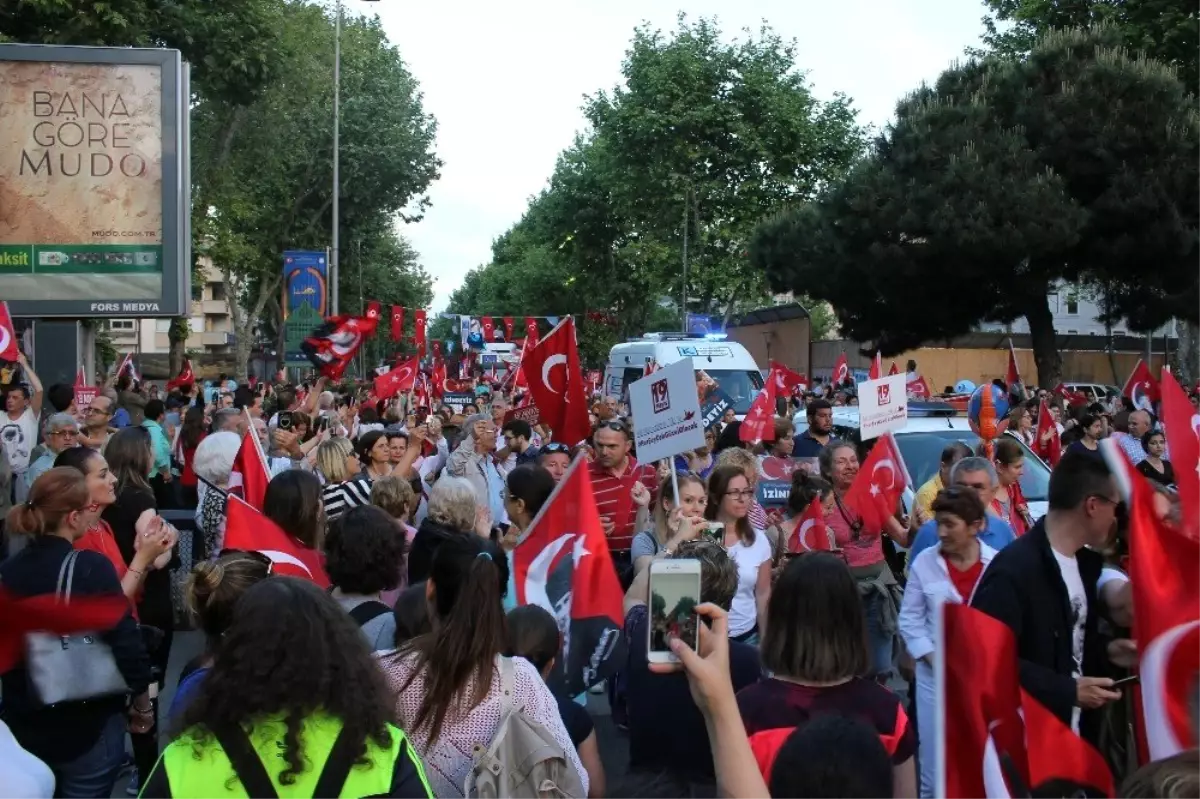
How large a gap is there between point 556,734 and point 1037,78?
29116 mm

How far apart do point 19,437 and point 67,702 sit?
6688mm

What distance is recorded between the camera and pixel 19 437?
419 inches

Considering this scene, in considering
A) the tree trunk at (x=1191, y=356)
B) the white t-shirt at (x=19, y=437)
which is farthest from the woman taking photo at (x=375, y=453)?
the tree trunk at (x=1191, y=356)

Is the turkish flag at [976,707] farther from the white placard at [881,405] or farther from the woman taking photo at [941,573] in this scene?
the white placard at [881,405]

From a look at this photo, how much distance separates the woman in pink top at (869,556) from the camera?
7.38 meters

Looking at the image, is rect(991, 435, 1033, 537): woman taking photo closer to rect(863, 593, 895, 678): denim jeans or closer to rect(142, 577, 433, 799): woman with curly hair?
rect(863, 593, 895, 678): denim jeans

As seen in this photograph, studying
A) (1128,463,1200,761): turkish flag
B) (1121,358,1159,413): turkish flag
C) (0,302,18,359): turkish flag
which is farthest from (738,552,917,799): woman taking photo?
(1121,358,1159,413): turkish flag

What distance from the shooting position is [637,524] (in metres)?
7.94

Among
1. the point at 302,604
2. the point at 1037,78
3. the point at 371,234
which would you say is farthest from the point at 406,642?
the point at 371,234

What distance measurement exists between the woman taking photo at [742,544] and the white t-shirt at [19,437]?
586 cm

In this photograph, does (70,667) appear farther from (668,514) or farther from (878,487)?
(878,487)

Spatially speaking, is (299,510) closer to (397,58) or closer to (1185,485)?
(1185,485)

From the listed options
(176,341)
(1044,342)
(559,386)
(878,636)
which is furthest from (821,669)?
(176,341)

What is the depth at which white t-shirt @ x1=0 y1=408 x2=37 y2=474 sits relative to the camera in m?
10.5
